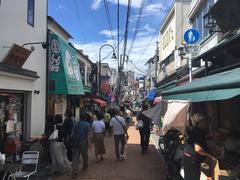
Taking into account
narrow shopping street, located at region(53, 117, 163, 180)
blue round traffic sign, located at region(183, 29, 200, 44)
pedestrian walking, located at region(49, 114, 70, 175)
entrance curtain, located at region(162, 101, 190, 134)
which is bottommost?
narrow shopping street, located at region(53, 117, 163, 180)

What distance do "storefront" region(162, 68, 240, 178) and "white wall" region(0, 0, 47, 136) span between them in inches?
180

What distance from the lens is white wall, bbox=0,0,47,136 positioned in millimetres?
10773

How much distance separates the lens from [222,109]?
12.1 m

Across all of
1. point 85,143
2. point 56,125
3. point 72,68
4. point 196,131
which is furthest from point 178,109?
point 72,68

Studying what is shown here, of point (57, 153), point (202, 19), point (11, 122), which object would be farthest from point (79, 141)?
point (202, 19)

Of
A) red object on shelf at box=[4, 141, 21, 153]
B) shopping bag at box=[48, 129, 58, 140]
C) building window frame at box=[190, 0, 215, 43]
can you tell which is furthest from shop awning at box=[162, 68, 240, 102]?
building window frame at box=[190, 0, 215, 43]

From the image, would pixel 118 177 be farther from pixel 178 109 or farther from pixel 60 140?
pixel 178 109

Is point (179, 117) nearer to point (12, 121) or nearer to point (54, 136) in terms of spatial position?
point (54, 136)

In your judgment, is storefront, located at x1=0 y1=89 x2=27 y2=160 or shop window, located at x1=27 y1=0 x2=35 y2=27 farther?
shop window, located at x1=27 y1=0 x2=35 y2=27

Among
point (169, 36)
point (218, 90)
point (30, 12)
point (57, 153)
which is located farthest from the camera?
point (169, 36)

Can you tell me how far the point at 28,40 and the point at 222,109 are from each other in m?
6.51

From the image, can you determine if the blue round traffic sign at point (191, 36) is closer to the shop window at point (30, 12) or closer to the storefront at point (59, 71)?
the storefront at point (59, 71)

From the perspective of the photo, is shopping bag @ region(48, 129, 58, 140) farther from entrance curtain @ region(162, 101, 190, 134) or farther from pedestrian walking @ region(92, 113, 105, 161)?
entrance curtain @ region(162, 101, 190, 134)

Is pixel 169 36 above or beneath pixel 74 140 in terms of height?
above
